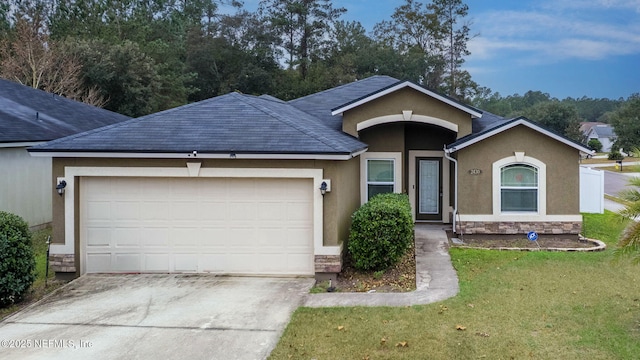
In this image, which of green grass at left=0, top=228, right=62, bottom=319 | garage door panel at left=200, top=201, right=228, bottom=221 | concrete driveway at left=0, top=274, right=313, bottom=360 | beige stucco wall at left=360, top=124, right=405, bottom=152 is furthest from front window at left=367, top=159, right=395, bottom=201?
green grass at left=0, top=228, right=62, bottom=319

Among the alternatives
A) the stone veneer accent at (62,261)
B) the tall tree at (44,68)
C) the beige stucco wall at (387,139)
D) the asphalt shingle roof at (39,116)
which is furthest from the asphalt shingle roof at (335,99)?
the tall tree at (44,68)

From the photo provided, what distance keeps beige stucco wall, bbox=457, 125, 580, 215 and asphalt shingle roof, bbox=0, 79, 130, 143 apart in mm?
12190

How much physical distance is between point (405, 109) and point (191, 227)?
6.77m

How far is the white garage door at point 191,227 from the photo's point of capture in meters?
10.2

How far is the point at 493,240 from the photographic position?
42.6 feet

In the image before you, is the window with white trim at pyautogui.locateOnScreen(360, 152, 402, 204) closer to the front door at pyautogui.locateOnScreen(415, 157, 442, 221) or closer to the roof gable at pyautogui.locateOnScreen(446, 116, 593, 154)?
the front door at pyautogui.locateOnScreen(415, 157, 442, 221)

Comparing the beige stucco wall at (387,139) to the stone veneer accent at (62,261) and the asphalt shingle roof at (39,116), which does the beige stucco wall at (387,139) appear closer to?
the stone veneer accent at (62,261)

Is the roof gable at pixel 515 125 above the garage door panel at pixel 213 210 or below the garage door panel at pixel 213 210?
above

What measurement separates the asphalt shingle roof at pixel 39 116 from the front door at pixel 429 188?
11.3 metres

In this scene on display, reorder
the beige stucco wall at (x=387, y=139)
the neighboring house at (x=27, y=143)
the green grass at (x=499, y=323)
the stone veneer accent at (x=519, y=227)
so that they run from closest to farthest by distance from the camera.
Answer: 1. the green grass at (x=499, y=323)
2. the stone veneer accent at (x=519, y=227)
3. the neighboring house at (x=27, y=143)
4. the beige stucco wall at (x=387, y=139)

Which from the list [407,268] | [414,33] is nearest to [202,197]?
[407,268]

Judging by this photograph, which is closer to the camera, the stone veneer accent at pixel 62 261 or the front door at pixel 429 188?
the stone veneer accent at pixel 62 261

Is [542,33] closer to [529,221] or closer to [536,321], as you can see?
[529,221]

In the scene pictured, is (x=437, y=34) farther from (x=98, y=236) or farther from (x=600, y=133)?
(x=98, y=236)
